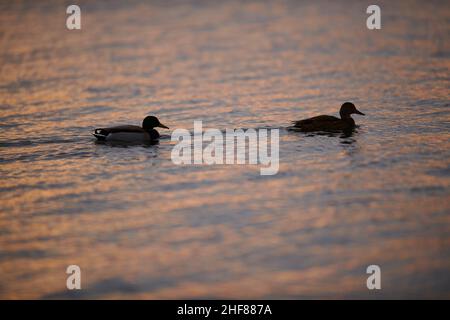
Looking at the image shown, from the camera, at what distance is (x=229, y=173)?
13938mm

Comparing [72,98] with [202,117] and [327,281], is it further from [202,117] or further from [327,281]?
[327,281]

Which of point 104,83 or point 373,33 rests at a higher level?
point 373,33

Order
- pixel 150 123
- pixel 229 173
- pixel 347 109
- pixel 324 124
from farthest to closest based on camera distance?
1. pixel 347 109
2. pixel 150 123
3. pixel 324 124
4. pixel 229 173

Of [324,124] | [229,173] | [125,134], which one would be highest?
[324,124]

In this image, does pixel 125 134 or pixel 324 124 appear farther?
pixel 324 124

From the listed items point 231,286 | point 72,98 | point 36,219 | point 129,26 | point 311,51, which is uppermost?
point 129,26

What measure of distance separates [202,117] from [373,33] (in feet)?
39.3

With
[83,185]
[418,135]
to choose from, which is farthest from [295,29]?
[83,185]

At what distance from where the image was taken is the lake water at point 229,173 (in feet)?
32.4

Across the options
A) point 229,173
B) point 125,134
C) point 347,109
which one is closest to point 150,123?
point 125,134

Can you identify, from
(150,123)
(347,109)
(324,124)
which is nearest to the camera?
(324,124)

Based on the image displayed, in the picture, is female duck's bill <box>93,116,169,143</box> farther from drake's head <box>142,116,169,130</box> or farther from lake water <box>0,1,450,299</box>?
drake's head <box>142,116,169,130</box>

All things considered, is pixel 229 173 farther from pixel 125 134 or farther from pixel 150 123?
pixel 150 123

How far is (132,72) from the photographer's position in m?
24.7
